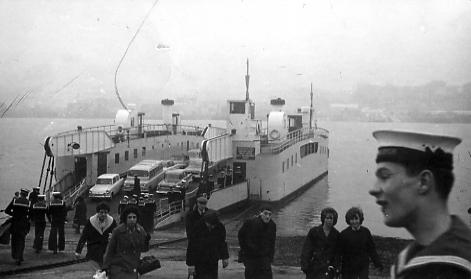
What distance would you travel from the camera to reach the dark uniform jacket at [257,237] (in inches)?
214

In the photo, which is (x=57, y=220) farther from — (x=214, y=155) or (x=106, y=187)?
(x=214, y=155)

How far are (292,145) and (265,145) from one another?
2749 mm

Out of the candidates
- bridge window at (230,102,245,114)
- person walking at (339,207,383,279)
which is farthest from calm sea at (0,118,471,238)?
bridge window at (230,102,245,114)

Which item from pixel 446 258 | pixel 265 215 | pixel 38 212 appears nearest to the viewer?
pixel 446 258

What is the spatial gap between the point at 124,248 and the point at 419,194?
363cm

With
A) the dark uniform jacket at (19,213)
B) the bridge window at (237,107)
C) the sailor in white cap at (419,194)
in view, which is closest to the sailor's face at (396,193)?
the sailor in white cap at (419,194)

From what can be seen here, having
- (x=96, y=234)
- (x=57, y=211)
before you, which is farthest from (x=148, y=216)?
(x=96, y=234)

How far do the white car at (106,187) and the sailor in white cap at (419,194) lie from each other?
17.5 meters

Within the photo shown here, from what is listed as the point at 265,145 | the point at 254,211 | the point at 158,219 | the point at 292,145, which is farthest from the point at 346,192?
the point at 158,219

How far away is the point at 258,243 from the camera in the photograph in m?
5.45

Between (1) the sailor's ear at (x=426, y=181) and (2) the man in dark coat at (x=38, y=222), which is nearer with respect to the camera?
(1) the sailor's ear at (x=426, y=181)

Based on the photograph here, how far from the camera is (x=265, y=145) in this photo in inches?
943

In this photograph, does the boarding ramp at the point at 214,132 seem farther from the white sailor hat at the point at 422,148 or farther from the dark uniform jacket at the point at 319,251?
the white sailor hat at the point at 422,148

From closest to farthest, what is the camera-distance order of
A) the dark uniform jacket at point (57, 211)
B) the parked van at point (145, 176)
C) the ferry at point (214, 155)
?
Result: the dark uniform jacket at point (57, 211) < the ferry at point (214, 155) < the parked van at point (145, 176)
